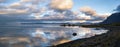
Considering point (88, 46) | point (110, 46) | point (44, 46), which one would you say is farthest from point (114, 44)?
point (44, 46)

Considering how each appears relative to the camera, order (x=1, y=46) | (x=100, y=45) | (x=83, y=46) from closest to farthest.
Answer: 1. (x=100, y=45)
2. (x=83, y=46)
3. (x=1, y=46)

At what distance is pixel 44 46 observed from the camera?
51875 millimetres

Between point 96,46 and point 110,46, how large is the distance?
96.5 inches

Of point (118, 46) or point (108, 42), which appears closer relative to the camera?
point (118, 46)

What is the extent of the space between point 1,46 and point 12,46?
101 inches

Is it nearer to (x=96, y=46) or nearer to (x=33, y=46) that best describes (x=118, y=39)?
(x=96, y=46)

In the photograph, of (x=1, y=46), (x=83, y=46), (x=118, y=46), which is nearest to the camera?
(x=118, y=46)

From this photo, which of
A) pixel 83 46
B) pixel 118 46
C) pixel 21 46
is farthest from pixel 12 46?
pixel 118 46

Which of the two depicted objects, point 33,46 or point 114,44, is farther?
point 33,46

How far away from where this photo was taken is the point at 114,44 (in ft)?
112

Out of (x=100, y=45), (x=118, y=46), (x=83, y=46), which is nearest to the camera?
(x=118, y=46)

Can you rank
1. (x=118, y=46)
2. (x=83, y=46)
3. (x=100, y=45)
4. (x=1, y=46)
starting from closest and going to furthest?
(x=118, y=46) < (x=100, y=45) < (x=83, y=46) < (x=1, y=46)

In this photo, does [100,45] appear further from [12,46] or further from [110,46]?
[12,46]

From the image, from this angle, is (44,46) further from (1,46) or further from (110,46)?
(110,46)
